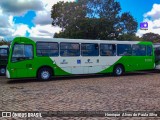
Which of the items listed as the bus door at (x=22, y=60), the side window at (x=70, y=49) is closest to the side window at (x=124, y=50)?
the side window at (x=70, y=49)

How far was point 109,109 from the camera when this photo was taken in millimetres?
8883

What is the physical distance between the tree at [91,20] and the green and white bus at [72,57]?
19.3 meters

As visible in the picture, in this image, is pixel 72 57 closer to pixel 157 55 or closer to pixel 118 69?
pixel 118 69

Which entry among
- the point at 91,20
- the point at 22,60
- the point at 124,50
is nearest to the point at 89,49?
the point at 124,50

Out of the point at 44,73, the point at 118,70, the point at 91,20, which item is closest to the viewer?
the point at 44,73

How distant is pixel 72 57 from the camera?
19750 millimetres

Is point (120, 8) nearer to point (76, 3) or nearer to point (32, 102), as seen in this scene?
point (76, 3)

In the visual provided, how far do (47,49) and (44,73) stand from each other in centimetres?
154

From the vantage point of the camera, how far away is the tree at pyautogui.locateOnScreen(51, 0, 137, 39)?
43.0m

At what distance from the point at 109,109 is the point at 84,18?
115 feet

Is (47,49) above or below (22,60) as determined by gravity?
above

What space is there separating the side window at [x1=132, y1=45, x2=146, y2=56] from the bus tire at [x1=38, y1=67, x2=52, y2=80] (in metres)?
7.71

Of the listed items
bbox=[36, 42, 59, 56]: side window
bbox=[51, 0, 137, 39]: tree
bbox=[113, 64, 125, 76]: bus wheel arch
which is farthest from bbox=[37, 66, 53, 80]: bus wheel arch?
bbox=[51, 0, 137, 39]: tree

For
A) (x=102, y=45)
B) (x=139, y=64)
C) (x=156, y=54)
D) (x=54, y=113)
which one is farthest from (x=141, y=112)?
(x=156, y=54)
